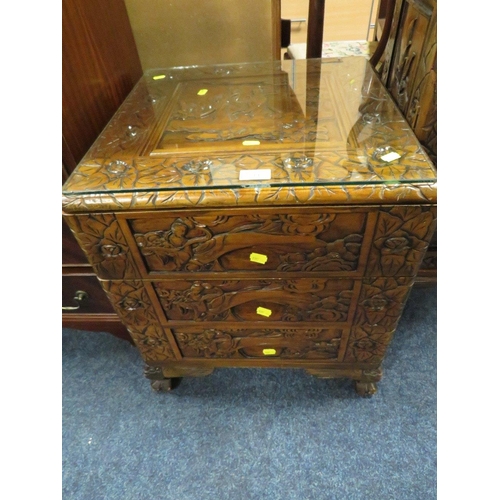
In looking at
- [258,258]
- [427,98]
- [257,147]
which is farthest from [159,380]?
[427,98]

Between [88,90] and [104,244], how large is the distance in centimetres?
37

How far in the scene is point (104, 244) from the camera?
623 millimetres

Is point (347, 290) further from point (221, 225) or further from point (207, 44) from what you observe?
point (207, 44)

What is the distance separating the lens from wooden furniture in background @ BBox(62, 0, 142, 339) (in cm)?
69

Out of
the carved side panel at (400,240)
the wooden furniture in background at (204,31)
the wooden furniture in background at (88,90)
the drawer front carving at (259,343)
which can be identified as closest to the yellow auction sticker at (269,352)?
the drawer front carving at (259,343)

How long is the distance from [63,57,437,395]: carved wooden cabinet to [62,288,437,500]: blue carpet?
0.14 metres

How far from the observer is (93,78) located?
2.50 feet

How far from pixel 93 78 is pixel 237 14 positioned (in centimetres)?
44

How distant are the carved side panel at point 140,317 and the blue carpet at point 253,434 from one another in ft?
0.68

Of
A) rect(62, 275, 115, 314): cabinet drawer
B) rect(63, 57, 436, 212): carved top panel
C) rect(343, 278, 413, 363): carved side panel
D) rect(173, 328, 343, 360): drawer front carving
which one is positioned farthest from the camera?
rect(62, 275, 115, 314): cabinet drawer

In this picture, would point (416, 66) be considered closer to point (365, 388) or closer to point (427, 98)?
point (427, 98)

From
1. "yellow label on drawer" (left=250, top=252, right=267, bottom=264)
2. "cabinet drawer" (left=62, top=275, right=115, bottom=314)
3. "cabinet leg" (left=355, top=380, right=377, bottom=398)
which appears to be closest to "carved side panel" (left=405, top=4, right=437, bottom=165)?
"yellow label on drawer" (left=250, top=252, right=267, bottom=264)

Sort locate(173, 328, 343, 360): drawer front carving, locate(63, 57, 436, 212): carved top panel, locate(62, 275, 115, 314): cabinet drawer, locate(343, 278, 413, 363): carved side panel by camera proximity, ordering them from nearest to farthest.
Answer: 1. locate(63, 57, 436, 212): carved top panel
2. locate(343, 278, 413, 363): carved side panel
3. locate(173, 328, 343, 360): drawer front carving
4. locate(62, 275, 115, 314): cabinet drawer

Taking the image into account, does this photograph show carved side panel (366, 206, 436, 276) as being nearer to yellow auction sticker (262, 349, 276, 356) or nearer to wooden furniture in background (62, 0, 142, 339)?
yellow auction sticker (262, 349, 276, 356)
